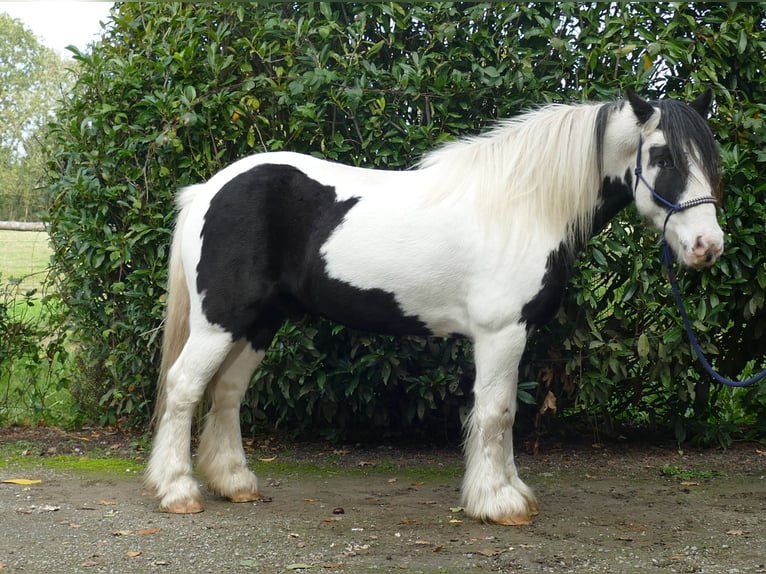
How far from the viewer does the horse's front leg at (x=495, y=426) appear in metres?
4.09

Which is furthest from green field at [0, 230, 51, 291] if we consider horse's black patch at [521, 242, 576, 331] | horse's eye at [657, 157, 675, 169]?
horse's eye at [657, 157, 675, 169]

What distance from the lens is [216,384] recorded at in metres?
4.62

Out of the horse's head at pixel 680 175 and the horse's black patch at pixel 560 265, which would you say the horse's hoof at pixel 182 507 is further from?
the horse's head at pixel 680 175

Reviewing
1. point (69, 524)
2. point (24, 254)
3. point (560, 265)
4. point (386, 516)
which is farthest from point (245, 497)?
point (24, 254)

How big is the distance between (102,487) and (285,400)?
4.47 ft

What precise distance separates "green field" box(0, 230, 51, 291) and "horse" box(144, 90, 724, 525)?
306 centimetres

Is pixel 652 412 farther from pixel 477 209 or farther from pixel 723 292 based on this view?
pixel 477 209

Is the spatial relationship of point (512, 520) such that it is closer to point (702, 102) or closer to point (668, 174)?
point (668, 174)

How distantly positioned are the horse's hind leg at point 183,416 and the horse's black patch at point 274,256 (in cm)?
13

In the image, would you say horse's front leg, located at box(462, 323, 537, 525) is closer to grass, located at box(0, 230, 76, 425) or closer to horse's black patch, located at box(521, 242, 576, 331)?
horse's black patch, located at box(521, 242, 576, 331)

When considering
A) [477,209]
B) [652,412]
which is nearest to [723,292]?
[652,412]

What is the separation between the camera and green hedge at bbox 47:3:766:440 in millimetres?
5203

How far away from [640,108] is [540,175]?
0.58m

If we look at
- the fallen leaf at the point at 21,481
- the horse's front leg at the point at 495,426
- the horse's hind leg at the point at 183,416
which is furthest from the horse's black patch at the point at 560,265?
the fallen leaf at the point at 21,481
